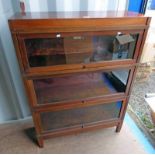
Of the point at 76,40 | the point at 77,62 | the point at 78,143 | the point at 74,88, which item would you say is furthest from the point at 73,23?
the point at 78,143

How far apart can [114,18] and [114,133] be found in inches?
47.1

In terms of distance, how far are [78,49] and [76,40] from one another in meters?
0.10

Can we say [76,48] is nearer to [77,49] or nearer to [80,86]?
[77,49]

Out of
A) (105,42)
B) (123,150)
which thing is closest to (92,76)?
(105,42)

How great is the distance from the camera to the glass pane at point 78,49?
977mm

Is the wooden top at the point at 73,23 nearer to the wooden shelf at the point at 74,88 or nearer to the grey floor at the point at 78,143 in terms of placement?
the wooden shelf at the point at 74,88

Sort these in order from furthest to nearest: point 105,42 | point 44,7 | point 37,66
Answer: point 44,7
point 105,42
point 37,66

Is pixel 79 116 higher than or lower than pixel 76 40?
lower

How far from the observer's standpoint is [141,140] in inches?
60.4

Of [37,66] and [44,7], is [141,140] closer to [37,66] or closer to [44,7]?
[37,66]

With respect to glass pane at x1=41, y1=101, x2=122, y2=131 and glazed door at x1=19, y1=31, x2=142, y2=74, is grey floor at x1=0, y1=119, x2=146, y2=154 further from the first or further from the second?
glazed door at x1=19, y1=31, x2=142, y2=74

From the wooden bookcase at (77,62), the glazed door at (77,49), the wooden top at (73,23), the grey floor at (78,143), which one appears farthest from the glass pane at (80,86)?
the grey floor at (78,143)

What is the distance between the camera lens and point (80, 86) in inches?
53.5

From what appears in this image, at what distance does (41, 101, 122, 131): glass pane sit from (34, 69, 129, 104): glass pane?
0.18 metres
